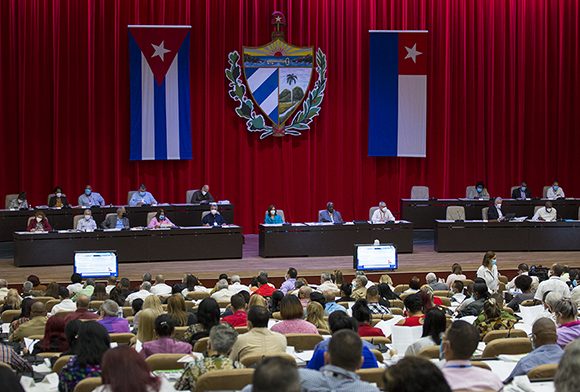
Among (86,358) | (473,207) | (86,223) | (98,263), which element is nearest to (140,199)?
(86,223)

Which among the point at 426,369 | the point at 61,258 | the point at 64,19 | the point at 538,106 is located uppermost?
the point at 64,19

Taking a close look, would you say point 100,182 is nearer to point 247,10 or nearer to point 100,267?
point 247,10

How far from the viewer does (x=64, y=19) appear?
19438 millimetres

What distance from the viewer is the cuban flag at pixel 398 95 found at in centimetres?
2098

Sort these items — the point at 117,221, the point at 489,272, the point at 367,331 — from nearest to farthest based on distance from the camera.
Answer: the point at 367,331
the point at 489,272
the point at 117,221

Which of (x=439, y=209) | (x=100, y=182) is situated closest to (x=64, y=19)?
(x=100, y=182)

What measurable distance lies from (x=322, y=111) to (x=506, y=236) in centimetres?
557

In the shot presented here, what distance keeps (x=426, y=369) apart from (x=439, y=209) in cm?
1642

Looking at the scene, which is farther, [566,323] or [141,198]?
[141,198]

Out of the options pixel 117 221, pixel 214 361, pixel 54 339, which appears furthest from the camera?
pixel 117 221

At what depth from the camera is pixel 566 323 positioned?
6.87 meters

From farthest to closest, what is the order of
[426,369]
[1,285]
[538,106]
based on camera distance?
[538,106] < [1,285] < [426,369]

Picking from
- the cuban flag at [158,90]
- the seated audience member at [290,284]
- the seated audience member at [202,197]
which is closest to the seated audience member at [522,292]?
the seated audience member at [290,284]

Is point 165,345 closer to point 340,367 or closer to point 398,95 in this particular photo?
point 340,367
